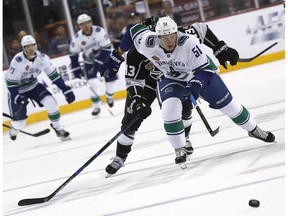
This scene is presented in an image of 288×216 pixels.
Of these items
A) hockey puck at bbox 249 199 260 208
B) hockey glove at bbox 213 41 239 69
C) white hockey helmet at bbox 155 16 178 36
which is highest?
white hockey helmet at bbox 155 16 178 36

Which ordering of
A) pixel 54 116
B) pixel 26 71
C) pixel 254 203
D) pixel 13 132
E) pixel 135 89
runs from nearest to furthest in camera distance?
pixel 254 203, pixel 135 89, pixel 26 71, pixel 54 116, pixel 13 132

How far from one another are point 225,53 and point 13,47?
6161 millimetres

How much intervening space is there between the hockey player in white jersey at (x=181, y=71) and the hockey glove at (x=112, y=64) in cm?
26

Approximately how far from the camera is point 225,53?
4172mm

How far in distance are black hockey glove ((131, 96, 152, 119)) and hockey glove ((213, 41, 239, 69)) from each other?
0.54m

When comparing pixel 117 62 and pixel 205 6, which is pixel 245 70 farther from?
pixel 117 62

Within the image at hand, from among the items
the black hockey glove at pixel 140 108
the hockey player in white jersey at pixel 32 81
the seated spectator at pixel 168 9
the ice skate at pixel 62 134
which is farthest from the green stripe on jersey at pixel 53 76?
the seated spectator at pixel 168 9

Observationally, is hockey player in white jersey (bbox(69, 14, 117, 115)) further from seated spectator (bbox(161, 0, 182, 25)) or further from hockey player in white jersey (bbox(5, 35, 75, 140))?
seated spectator (bbox(161, 0, 182, 25))

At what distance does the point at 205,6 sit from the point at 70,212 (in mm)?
7348

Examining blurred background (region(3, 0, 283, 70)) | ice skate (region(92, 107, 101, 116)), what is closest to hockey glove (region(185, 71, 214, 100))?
ice skate (region(92, 107, 101, 116))

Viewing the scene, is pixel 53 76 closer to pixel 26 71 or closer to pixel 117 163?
pixel 26 71

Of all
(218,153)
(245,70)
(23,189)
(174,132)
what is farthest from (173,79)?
(245,70)

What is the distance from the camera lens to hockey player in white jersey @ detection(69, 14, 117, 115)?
8.51 m

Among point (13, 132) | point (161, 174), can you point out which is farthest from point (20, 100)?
point (161, 174)
